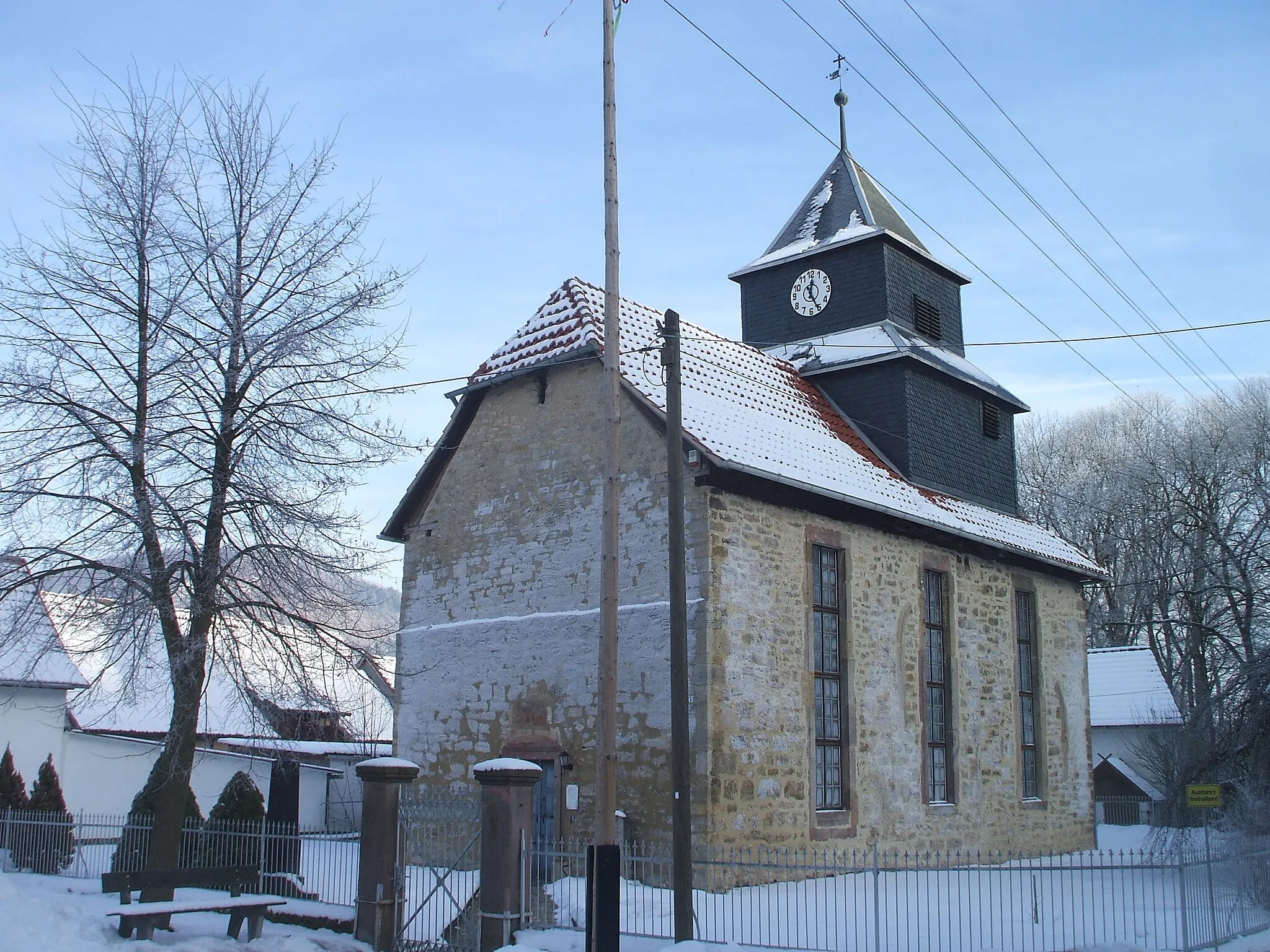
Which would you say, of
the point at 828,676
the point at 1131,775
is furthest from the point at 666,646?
the point at 1131,775

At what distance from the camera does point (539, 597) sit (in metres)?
16.7

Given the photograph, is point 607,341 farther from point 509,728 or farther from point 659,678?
point 509,728

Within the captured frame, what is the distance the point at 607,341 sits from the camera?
11.4 meters

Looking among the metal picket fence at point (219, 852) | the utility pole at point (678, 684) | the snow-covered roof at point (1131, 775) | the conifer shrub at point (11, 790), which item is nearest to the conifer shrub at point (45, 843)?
the metal picket fence at point (219, 852)

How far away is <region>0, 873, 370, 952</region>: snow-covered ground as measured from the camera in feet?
34.2

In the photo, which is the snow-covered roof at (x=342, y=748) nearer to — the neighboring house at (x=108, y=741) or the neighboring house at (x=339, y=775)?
the neighboring house at (x=339, y=775)

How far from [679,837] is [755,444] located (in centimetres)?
666

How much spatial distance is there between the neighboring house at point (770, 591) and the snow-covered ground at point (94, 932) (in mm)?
3895

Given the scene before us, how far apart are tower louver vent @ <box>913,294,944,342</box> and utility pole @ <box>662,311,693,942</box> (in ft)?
41.3

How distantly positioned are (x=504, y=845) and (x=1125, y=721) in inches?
1061

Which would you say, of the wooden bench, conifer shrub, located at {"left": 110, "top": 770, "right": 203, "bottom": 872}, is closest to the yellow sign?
the wooden bench

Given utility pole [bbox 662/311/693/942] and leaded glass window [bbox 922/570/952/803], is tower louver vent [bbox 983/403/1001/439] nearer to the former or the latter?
leaded glass window [bbox 922/570/952/803]

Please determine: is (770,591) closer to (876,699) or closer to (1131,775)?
(876,699)

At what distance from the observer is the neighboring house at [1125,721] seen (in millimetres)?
32281
